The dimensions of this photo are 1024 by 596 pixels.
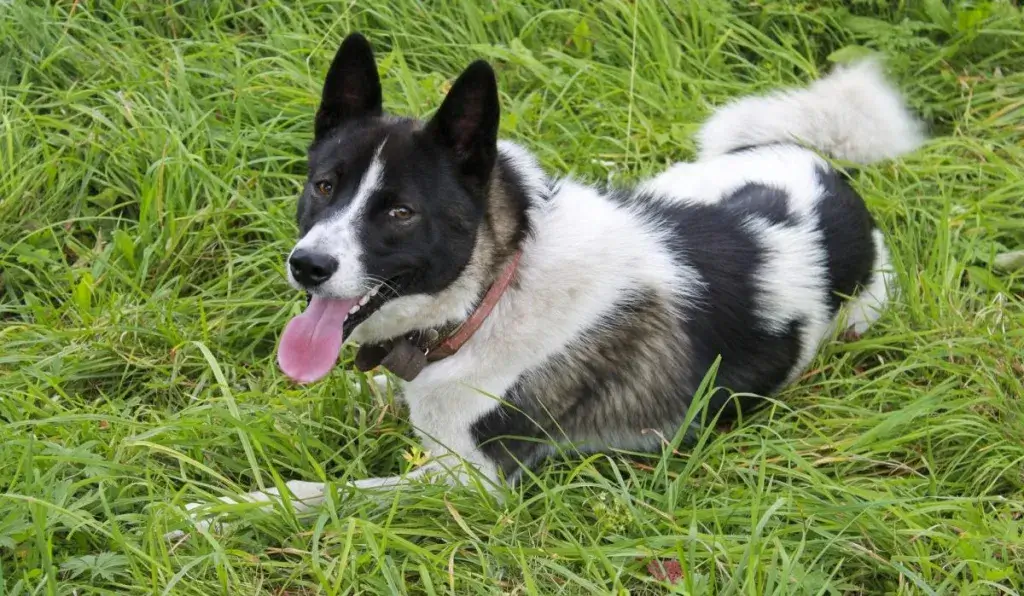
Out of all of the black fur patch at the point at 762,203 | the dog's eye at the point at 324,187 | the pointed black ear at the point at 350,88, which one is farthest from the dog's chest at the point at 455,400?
the black fur patch at the point at 762,203

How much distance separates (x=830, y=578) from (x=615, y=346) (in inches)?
34.5

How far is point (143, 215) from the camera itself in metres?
4.07

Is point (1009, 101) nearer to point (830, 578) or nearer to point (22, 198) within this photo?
point (830, 578)

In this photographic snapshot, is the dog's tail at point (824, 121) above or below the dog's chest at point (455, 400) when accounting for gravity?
above

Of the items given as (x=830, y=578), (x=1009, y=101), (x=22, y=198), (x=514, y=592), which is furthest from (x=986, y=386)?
(x=22, y=198)

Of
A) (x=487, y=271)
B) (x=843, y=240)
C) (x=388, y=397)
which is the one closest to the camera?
(x=487, y=271)

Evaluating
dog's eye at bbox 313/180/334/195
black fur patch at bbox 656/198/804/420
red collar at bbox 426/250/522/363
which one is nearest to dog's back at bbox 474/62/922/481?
black fur patch at bbox 656/198/804/420

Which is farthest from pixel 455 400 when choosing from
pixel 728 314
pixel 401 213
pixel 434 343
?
pixel 728 314

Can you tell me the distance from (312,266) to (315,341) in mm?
263

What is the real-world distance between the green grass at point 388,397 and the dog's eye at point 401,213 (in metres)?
0.63

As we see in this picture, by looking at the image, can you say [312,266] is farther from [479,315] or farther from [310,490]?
[310,490]

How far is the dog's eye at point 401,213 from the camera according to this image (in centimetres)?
288

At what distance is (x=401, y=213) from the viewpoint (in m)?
2.89

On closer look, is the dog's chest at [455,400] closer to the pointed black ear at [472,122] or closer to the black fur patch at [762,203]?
the pointed black ear at [472,122]
